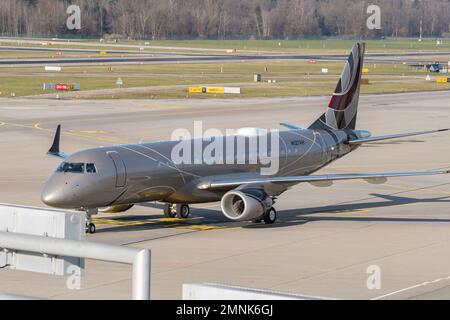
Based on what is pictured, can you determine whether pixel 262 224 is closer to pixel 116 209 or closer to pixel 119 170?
pixel 116 209

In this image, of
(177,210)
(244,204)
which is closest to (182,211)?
(177,210)

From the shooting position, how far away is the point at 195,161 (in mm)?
41750

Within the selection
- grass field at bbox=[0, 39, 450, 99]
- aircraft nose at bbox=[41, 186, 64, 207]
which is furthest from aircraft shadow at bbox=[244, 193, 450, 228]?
grass field at bbox=[0, 39, 450, 99]

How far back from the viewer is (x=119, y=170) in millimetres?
38625

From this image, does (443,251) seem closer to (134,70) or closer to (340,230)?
(340,230)

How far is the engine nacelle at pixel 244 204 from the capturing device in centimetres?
4022

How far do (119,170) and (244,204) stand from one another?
5.42 metres

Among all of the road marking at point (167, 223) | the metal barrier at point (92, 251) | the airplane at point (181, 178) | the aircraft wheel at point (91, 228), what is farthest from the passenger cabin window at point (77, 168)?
the metal barrier at point (92, 251)

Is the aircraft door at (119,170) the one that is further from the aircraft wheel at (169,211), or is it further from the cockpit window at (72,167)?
the aircraft wheel at (169,211)

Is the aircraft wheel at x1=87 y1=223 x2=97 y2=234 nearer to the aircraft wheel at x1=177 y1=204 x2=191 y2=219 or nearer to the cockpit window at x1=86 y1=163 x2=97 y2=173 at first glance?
the cockpit window at x1=86 y1=163 x2=97 y2=173

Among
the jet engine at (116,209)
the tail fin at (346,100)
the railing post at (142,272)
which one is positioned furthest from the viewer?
the tail fin at (346,100)

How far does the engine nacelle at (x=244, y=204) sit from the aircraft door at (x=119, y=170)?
14.6 ft

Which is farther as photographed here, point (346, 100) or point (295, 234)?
point (346, 100)

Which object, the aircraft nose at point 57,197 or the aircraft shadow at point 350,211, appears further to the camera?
the aircraft shadow at point 350,211
